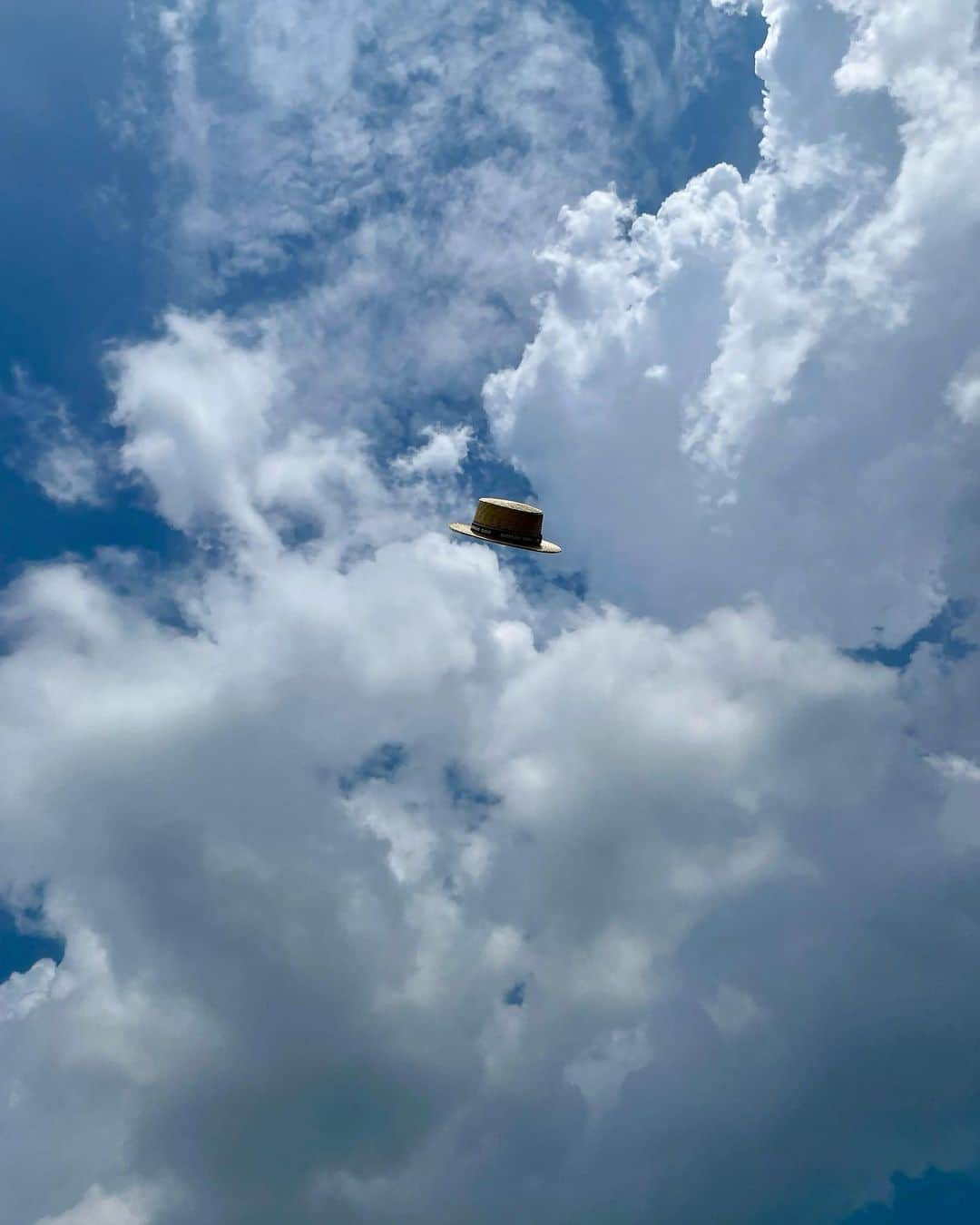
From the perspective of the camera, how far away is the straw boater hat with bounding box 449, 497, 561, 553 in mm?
52656

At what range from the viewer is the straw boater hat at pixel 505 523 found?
173 feet

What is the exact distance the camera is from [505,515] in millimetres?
52812

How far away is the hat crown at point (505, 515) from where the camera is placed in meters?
52.7

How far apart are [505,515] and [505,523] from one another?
46 centimetres

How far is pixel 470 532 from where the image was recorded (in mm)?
51906

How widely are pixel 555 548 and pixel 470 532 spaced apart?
6189 mm

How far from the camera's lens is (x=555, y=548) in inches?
2154

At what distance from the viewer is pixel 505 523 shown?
5291cm

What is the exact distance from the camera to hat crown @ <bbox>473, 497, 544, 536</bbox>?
52.7 metres
